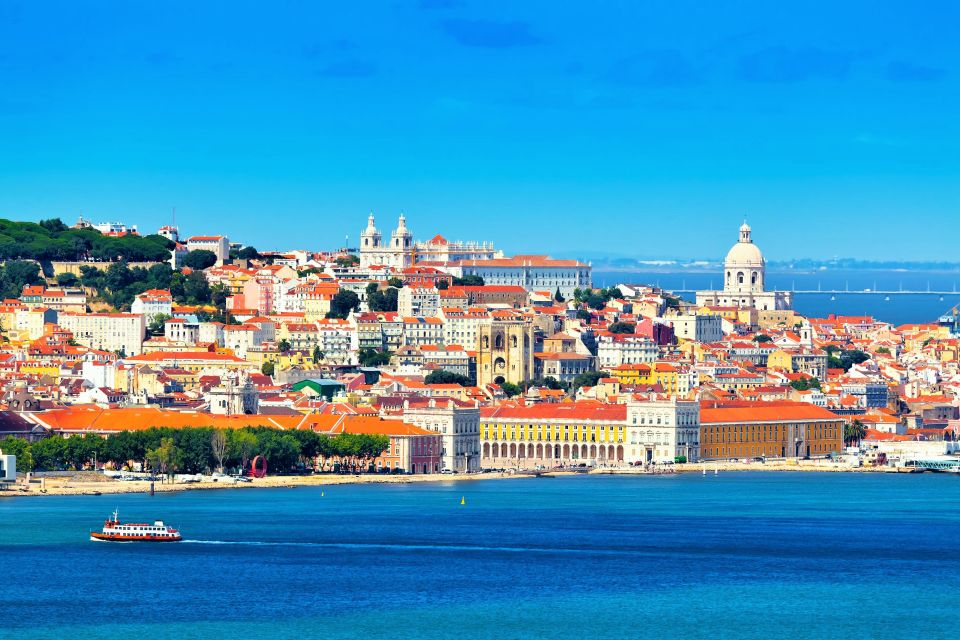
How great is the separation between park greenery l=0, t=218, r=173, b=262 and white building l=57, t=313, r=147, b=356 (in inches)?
279

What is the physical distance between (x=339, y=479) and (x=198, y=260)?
115 feet

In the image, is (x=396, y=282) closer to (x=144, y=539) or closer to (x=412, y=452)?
(x=412, y=452)

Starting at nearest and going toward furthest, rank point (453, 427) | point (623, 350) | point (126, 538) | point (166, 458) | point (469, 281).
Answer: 1. point (126, 538)
2. point (166, 458)
3. point (453, 427)
4. point (623, 350)
5. point (469, 281)

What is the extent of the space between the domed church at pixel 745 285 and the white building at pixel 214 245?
20.8 m

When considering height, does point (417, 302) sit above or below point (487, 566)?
above

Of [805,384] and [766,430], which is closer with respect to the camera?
[766,430]

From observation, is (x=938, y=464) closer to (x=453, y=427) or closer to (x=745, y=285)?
(x=453, y=427)

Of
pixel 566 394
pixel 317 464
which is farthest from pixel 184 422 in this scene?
pixel 566 394

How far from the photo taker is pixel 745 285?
4434 inches

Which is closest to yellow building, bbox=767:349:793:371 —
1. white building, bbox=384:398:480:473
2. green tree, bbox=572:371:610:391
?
green tree, bbox=572:371:610:391

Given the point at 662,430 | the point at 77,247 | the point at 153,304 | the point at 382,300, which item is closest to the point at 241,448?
the point at 662,430

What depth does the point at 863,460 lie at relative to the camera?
7075 centimetres

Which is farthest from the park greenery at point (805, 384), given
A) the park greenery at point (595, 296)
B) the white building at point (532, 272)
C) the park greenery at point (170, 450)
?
the park greenery at point (170, 450)

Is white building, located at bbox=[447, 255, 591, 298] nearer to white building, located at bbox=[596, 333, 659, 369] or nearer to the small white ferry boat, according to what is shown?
white building, located at bbox=[596, 333, 659, 369]
